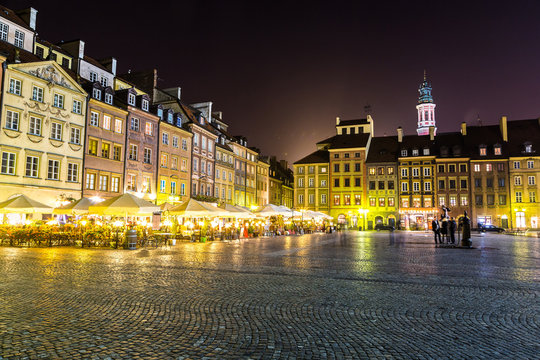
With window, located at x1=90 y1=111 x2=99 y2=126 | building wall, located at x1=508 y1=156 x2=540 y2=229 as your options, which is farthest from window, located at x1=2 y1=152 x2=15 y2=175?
building wall, located at x1=508 y1=156 x2=540 y2=229

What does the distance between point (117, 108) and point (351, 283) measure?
3226 cm

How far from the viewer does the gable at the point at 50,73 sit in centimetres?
2939

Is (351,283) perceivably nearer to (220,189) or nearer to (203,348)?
(203,348)

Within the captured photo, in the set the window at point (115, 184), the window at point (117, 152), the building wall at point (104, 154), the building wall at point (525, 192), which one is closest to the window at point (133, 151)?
the building wall at point (104, 154)

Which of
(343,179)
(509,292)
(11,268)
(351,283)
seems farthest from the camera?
(343,179)

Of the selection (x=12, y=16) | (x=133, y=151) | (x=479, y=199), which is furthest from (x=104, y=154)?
(x=479, y=199)

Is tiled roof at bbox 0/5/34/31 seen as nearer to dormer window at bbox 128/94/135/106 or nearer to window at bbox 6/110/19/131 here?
window at bbox 6/110/19/131

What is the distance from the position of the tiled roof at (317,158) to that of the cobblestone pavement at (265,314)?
6144cm

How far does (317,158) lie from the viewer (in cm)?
7444

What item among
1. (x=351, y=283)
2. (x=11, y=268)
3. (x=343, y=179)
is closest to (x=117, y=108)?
(x=11, y=268)

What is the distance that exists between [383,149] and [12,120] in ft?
189

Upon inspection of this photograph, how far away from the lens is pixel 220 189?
5431 cm

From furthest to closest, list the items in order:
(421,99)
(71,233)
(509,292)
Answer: (421,99) → (71,233) → (509,292)

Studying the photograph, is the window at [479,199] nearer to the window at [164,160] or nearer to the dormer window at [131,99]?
the window at [164,160]
